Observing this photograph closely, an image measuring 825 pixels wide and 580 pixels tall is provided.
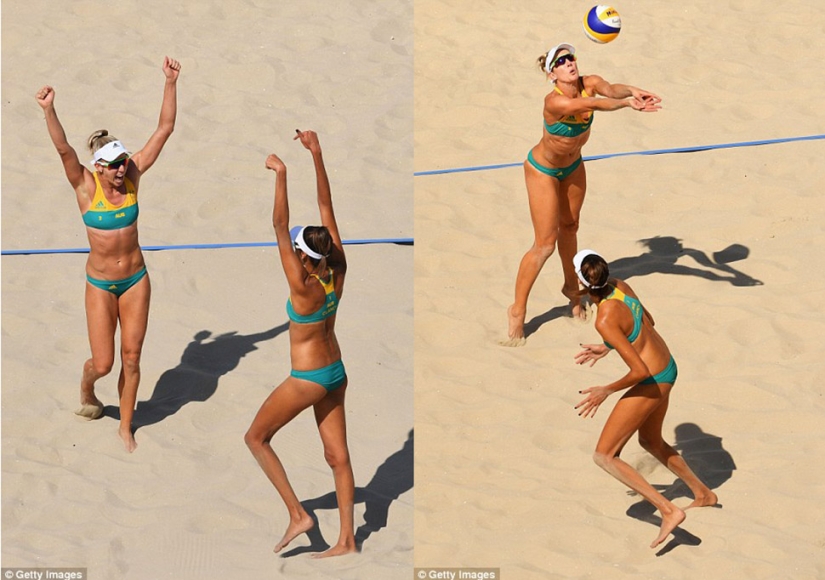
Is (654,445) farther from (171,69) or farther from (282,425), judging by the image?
(171,69)

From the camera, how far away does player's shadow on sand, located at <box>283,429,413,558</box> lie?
636cm

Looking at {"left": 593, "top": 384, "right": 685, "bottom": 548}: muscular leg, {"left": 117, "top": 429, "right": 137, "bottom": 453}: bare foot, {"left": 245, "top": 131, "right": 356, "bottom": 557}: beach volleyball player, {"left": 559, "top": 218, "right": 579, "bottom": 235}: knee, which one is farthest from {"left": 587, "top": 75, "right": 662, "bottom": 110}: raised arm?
{"left": 117, "top": 429, "right": 137, "bottom": 453}: bare foot

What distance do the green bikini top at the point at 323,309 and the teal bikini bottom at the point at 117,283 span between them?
1.47 metres

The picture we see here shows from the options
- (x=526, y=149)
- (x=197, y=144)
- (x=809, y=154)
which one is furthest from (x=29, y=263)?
(x=809, y=154)

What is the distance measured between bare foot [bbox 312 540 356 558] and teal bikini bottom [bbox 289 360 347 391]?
0.73m

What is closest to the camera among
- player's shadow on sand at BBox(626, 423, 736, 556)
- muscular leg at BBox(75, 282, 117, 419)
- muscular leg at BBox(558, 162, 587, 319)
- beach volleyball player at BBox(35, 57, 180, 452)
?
player's shadow on sand at BBox(626, 423, 736, 556)

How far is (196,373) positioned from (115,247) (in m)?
1.15

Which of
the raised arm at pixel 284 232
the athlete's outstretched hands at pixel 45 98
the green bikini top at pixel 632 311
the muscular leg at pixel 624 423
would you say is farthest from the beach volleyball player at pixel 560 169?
the athlete's outstretched hands at pixel 45 98

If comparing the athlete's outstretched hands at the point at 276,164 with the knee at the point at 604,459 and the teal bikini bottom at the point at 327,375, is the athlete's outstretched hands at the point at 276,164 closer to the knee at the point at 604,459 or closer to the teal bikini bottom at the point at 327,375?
the teal bikini bottom at the point at 327,375

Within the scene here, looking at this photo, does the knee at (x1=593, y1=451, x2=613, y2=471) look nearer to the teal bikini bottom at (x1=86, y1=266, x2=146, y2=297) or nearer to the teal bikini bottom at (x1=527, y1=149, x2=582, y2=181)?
the teal bikini bottom at (x1=527, y1=149, x2=582, y2=181)

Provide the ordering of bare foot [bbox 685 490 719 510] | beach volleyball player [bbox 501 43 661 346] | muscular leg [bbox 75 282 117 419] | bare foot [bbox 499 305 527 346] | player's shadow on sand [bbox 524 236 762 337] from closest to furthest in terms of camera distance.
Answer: bare foot [bbox 685 490 719 510] < muscular leg [bbox 75 282 117 419] < beach volleyball player [bbox 501 43 661 346] < bare foot [bbox 499 305 527 346] < player's shadow on sand [bbox 524 236 762 337]

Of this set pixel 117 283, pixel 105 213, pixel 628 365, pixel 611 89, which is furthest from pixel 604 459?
pixel 105 213

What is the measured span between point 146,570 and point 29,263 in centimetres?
359

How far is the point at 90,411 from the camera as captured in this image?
24.4 ft
